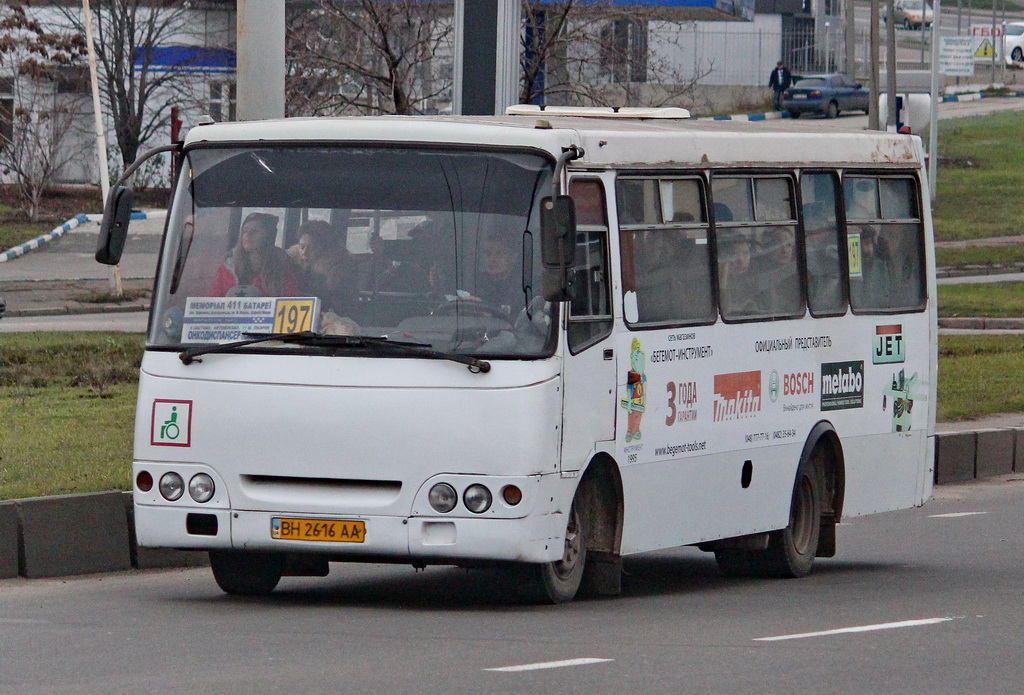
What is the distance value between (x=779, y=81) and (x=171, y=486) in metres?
58.4

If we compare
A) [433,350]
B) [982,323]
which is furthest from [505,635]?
[982,323]

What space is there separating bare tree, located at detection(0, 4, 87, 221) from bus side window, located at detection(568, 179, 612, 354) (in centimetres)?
3366

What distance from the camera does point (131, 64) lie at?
46875mm

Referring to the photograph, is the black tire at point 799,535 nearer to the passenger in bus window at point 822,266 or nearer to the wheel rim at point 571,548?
the passenger in bus window at point 822,266

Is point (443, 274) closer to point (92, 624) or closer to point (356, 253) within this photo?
point (356, 253)

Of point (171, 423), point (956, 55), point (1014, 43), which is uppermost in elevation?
point (1014, 43)

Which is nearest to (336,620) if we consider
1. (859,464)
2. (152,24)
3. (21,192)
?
(859,464)

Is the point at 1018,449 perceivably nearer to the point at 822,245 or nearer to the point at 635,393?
the point at 822,245

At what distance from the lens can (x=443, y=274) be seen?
30.2 feet

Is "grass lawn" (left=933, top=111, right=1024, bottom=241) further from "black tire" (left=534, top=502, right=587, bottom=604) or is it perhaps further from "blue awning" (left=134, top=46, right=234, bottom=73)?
"black tire" (left=534, top=502, right=587, bottom=604)

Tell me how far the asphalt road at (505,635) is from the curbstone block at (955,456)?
18.6 feet

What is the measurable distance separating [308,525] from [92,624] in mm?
1089

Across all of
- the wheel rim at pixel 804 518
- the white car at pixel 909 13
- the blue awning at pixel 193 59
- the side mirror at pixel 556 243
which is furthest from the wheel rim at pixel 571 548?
the white car at pixel 909 13

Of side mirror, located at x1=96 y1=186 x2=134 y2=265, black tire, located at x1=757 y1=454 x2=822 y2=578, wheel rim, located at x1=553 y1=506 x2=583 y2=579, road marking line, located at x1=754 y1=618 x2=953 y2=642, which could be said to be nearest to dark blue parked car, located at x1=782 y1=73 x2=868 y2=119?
black tire, located at x1=757 y1=454 x2=822 y2=578
